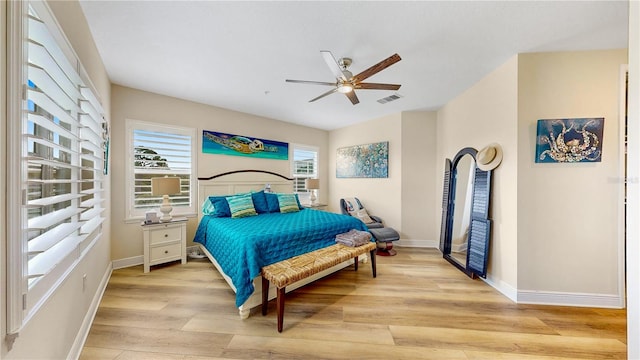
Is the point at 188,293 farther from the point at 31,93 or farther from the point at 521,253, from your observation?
the point at 521,253

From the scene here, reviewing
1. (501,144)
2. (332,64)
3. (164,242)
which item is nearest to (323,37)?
(332,64)

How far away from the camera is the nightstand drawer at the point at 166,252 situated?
2.92 meters

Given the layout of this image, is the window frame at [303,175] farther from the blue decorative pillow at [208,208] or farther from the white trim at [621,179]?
the white trim at [621,179]

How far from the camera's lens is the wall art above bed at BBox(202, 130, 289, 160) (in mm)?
3804

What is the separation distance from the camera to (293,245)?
239cm

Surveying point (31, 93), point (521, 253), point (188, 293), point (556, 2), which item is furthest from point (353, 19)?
point (188, 293)

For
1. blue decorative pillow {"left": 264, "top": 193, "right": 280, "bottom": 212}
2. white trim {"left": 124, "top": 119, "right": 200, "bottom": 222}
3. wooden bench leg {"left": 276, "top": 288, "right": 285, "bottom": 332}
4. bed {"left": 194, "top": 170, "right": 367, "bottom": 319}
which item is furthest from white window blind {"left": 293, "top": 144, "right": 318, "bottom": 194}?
wooden bench leg {"left": 276, "top": 288, "right": 285, "bottom": 332}

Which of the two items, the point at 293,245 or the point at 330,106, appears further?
the point at 330,106

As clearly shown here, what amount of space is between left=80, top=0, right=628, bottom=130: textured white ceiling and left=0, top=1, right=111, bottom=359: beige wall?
0.22 m

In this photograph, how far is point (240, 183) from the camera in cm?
414

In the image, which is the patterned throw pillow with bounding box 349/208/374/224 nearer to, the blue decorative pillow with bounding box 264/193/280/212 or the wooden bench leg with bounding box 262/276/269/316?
the blue decorative pillow with bounding box 264/193/280/212

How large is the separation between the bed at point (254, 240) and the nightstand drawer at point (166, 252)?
11.1 inches

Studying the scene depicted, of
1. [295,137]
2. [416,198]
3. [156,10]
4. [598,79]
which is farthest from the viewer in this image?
[295,137]

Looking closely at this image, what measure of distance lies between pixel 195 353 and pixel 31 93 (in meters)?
1.86
